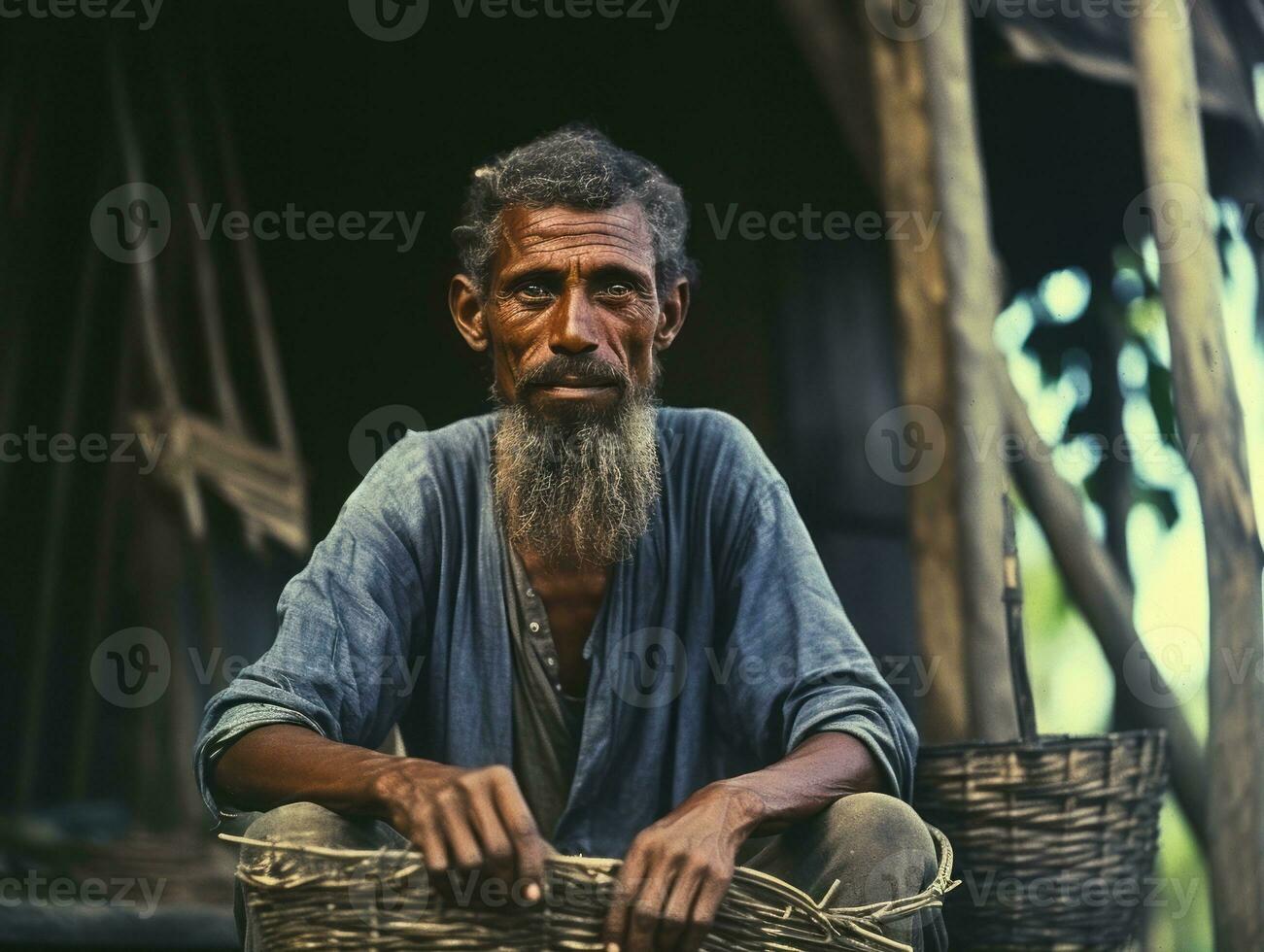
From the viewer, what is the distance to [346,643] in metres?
2.66

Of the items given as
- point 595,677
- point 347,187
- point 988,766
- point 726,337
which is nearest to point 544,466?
point 595,677

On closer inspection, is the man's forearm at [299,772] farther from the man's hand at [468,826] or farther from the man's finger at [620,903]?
the man's finger at [620,903]

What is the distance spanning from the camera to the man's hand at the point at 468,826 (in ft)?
6.45

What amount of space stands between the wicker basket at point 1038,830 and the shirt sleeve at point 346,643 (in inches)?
42.9

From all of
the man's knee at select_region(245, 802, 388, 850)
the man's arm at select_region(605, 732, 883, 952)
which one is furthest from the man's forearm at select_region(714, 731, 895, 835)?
the man's knee at select_region(245, 802, 388, 850)

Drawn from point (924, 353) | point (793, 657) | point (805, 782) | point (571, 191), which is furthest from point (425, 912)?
point (924, 353)

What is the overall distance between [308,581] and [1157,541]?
259 centimetres

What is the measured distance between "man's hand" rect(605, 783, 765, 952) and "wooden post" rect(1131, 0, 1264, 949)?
6.47 feet

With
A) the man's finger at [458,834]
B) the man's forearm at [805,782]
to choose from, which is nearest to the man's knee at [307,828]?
the man's finger at [458,834]

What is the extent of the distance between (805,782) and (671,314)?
1.21m

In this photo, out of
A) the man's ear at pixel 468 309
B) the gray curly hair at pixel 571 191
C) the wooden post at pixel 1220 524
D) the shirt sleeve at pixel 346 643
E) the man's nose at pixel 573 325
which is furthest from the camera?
the wooden post at pixel 1220 524

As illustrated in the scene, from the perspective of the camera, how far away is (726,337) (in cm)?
481

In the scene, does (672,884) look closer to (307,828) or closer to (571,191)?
(307,828)

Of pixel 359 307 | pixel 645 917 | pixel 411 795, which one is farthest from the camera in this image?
pixel 359 307
